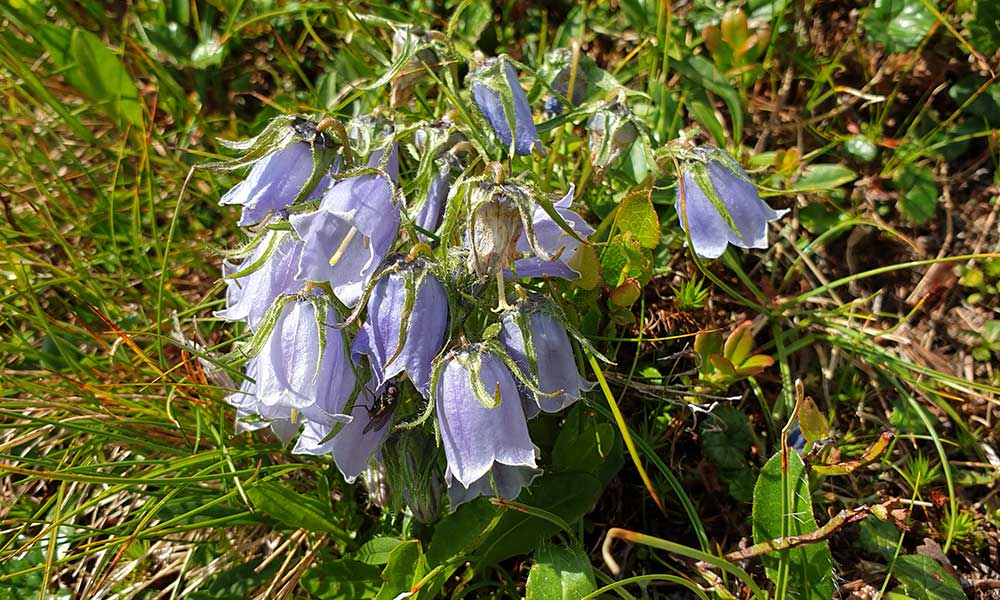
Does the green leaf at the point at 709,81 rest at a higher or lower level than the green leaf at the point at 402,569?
higher

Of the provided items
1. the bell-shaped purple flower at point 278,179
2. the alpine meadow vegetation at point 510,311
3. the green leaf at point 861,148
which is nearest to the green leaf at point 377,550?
the alpine meadow vegetation at point 510,311

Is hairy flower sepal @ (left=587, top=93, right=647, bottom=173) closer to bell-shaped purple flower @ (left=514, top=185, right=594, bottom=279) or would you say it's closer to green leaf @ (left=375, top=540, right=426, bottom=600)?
bell-shaped purple flower @ (left=514, top=185, right=594, bottom=279)

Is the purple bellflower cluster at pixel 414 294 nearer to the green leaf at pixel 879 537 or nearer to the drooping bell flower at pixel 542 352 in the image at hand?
the drooping bell flower at pixel 542 352

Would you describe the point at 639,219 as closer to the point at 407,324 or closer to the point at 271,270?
the point at 407,324

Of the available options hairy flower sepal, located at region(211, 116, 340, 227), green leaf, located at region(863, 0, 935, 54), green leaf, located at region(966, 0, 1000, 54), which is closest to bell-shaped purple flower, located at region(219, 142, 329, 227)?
hairy flower sepal, located at region(211, 116, 340, 227)

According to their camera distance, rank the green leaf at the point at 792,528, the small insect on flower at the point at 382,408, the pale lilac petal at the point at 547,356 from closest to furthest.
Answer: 1. the pale lilac petal at the point at 547,356
2. the small insect on flower at the point at 382,408
3. the green leaf at the point at 792,528
